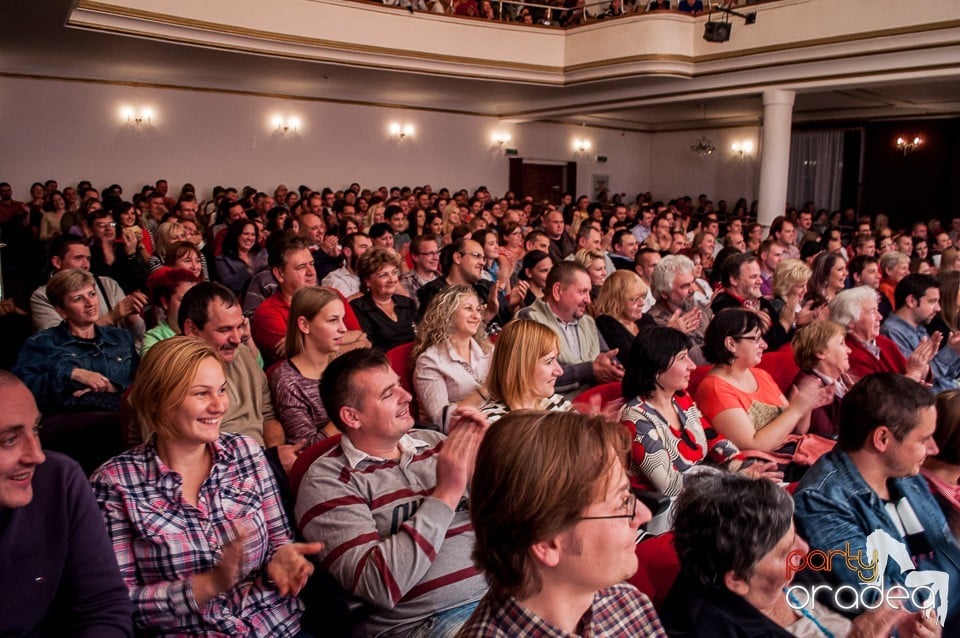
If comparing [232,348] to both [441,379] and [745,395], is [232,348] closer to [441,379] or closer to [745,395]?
[441,379]

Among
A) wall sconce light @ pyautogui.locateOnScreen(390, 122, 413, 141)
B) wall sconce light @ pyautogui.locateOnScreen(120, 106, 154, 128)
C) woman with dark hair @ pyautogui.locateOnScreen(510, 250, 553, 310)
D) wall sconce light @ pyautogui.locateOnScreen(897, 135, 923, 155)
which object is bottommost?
woman with dark hair @ pyautogui.locateOnScreen(510, 250, 553, 310)

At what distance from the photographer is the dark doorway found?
50.3 feet

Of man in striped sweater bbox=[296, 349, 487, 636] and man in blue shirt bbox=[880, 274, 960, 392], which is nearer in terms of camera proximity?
man in striped sweater bbox=[296, 349, 487, 636]

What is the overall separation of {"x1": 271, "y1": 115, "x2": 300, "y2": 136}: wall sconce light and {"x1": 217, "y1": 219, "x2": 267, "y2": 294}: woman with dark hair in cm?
783

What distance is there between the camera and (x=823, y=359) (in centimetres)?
289

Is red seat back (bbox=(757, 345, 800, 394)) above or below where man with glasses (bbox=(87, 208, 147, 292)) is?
below

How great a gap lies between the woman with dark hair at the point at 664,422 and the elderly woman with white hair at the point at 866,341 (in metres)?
1.24

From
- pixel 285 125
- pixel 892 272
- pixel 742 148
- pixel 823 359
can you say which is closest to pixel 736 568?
pixel 823 359

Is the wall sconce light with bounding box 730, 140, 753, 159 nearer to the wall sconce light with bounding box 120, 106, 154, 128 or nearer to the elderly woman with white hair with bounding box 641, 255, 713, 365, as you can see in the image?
the wall sconce light with bounding box 120, 106, 154, 128

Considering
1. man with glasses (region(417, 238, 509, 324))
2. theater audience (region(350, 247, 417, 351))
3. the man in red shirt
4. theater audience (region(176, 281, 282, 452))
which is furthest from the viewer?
man with glasses (region(417, 238, 509, 324))

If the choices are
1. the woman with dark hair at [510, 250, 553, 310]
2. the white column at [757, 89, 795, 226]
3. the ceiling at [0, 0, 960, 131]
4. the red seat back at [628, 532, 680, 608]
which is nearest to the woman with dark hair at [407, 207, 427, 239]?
the ceiling at [0, 0, 960, 131]

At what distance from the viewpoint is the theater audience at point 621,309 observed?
3689 millimetres

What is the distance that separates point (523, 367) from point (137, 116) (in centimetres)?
1096

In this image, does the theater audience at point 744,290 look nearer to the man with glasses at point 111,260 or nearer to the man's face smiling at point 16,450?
the man's face smiling at point 16,450
